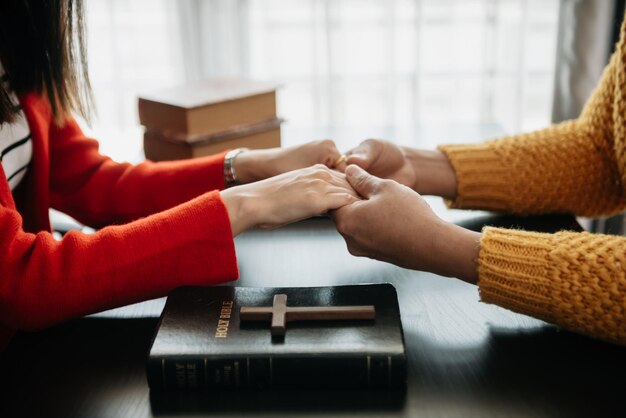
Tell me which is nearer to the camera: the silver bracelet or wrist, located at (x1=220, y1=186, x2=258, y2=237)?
wrist, located at (x1=220, y1=186, x2=258, y2=237)

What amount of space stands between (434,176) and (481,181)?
8 cm

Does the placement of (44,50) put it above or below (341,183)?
above

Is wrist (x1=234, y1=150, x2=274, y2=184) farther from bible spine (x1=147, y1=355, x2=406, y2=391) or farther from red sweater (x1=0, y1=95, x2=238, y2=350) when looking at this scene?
bible spine (x1=147, y1=355, x2=406, y2=391)

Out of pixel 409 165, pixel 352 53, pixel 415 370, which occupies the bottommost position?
pixel 415 370

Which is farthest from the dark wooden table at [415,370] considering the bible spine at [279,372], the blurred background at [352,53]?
the blurred background at [352,53]

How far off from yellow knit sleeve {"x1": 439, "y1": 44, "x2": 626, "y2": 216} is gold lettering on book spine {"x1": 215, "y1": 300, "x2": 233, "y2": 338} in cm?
53

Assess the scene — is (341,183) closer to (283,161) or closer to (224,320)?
(283,161)

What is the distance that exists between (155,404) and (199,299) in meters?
0.15

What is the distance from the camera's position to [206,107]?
137cm

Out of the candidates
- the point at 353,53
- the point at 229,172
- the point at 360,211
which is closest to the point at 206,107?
the point at 229,172

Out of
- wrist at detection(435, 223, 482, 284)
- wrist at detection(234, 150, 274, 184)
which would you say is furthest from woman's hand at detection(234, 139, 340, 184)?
wrist at detection(435, 223, 482, 284)

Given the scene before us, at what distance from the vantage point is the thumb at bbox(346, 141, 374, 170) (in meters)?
1.17

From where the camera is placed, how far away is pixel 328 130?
68.9 inches

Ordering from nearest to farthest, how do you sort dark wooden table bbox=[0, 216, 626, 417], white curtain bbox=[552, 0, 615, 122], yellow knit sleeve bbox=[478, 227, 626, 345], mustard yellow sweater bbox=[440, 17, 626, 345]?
dark wooden table bbox=[0, 216, 626, 417] < yellow knit sleeve bbox=[478, 227, 626, 345] < mustard yellow sweater bbox=[440, 17, 626, 345] < white curtain bbox=[552, 0, 615, 122]
